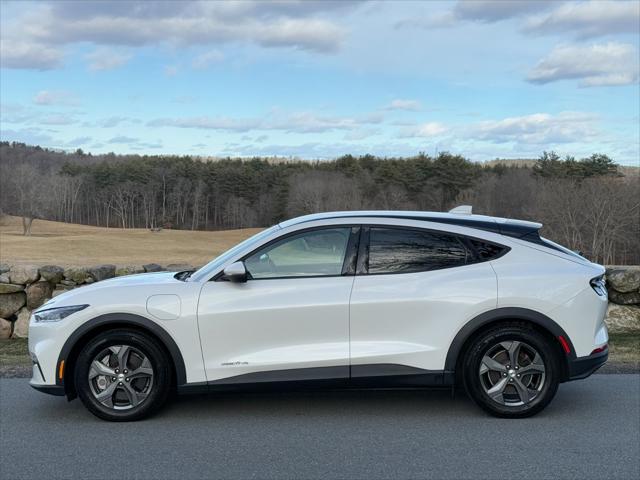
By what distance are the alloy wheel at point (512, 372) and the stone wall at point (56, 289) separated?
4.88 m

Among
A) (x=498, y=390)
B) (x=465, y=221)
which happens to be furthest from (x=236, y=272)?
(x=498, y=390)

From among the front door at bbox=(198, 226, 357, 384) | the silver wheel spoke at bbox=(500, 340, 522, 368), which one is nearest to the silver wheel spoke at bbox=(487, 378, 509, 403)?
the silver wheel spoke at bbox=(500, 340, 522, 368)

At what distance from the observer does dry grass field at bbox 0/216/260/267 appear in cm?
5321

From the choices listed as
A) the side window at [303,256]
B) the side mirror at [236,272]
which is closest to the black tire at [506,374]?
the side window at [303,256]

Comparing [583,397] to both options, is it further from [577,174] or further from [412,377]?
[577,174]

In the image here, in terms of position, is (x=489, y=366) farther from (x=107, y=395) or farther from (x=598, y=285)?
(x=107, y=395)

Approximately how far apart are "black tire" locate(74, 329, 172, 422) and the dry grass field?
40377 mm

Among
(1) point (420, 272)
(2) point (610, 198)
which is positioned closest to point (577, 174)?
(2) point (610, 198)

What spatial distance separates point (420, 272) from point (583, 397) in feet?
6.73

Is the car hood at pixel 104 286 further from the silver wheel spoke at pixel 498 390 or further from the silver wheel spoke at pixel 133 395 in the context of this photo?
the silver wheel spoke at pixel 498 390

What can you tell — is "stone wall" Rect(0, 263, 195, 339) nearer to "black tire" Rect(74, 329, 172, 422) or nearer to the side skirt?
"black tire" Rect(74, 329, 172, 422)

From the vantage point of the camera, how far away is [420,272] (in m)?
5.34

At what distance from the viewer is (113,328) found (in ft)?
17.5

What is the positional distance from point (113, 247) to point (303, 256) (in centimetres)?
6524
